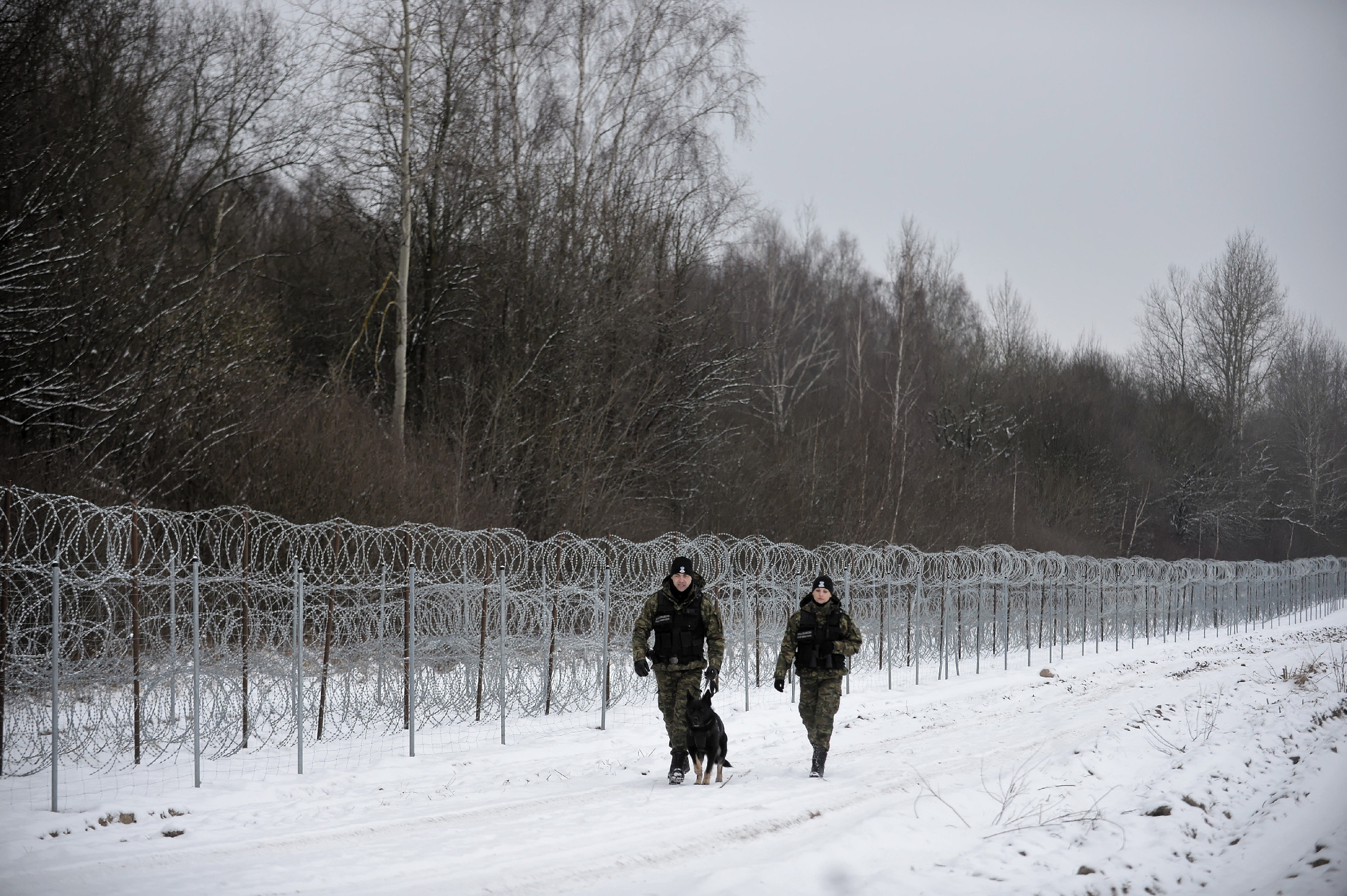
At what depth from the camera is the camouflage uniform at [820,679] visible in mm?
9398

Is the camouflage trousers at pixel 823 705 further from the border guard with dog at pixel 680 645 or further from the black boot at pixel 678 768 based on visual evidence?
the black boot at pixel 678 768

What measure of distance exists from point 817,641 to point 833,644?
5.6 inches

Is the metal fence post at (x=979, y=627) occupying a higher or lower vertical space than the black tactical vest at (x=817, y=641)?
lower

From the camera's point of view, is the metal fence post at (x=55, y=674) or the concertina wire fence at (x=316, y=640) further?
the concertina wire fence at (x=316, y=640)

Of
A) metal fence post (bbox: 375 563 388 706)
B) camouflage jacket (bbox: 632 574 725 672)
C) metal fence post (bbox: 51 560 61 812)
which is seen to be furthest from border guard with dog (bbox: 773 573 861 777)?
metal fence post (bbox: 51 560 61 812)

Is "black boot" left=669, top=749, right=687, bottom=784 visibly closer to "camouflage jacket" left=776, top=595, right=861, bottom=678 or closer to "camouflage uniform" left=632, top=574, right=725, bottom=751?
"camouflage uniform" left=632, top=574, right=725, bottom=751

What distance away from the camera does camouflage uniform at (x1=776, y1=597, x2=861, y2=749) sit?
9.40 metres

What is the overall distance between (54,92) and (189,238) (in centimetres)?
746

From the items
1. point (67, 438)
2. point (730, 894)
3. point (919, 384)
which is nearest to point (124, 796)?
point (730, 894)

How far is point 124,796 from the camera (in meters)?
8.20

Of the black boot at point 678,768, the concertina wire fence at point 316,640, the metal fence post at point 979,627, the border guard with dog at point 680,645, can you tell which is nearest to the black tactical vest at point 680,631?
the border guard with dog at point 680,645

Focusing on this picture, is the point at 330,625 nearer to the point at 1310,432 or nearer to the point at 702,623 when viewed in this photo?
the point at 702,623

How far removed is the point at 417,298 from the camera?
24.1 metres

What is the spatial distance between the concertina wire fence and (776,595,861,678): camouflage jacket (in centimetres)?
320
